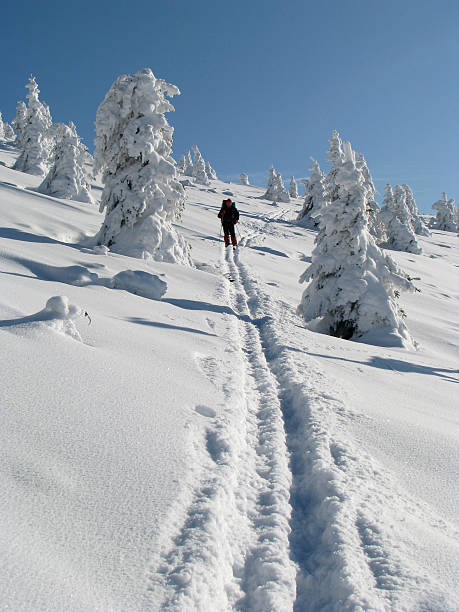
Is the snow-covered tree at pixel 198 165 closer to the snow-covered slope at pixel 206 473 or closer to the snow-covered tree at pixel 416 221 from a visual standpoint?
the snow-covered tree at pixel 416 221

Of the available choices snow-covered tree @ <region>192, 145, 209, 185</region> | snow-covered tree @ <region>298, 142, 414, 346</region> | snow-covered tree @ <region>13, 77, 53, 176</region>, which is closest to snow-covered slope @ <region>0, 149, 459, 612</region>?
snow-covered tree @ <region>298, 142, 414, 346</region>

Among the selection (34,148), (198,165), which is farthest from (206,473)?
(198,165)

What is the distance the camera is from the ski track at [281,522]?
1.99 meters

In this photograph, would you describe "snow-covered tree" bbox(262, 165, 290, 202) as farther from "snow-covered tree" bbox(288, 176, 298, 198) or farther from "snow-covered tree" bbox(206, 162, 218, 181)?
"snow-covered tree" bbox(206, 162, 218, 181)

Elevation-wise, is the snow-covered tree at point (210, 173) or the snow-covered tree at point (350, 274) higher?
the snow-covered tree at point (210, 173)

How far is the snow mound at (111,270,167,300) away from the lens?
810 cm

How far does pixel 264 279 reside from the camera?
1430 cm

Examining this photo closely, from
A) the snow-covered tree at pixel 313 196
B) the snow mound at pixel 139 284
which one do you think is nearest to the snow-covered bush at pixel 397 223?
the snow-covered tree at pixel 313 196

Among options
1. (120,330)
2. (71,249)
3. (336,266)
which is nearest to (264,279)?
(336,266)

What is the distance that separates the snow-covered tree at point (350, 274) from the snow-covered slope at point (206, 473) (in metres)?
4.01

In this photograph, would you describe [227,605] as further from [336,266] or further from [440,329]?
[440,329]

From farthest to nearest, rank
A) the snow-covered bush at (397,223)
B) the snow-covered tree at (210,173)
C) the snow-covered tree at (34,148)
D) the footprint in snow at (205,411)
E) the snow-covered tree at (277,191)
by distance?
the snow-covered tree at (210,173) → the snow-covered tree at (277,191) → the snow-covered bush at (397,223) → the snow-covered tree at (34,148) → the footprint in snow at (205,411)

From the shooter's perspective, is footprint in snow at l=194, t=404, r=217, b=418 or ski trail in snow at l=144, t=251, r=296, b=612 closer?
ski trail in snow at l=144, t=251, r=296, b=612

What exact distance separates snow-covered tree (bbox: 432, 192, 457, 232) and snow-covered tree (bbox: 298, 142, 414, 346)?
258ft
